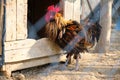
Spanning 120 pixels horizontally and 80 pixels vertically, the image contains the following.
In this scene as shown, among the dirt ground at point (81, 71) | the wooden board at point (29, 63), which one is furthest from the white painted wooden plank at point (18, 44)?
the dirt ground at point (81, 71)

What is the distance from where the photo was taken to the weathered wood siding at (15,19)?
4641 millimetres

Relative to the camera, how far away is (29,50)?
4926 mm

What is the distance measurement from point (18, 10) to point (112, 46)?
9.84 ft

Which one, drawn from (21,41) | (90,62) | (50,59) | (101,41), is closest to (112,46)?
(101,41)

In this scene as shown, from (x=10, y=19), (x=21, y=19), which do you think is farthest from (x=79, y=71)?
(x=10, y=19)

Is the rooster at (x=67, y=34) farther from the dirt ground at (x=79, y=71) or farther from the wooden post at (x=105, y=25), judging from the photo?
the wooden post at (x=105, y=25)

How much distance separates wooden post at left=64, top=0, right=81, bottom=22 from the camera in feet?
17.9

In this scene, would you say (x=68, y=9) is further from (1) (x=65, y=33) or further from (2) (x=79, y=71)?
(2) (x=79, y=71)

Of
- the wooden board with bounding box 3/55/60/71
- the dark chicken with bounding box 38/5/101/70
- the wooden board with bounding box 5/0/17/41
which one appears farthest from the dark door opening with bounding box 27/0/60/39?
the wooden board with bounding box 5/0/17/41

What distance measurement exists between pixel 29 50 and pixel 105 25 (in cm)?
192

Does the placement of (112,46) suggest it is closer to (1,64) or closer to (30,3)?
(30,3)

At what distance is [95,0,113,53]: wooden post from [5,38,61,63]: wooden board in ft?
4.23

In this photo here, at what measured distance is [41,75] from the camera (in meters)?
4.96

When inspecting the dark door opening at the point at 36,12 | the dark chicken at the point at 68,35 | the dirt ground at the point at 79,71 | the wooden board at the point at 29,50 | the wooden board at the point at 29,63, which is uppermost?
the dark door opening at the point at 36,12
